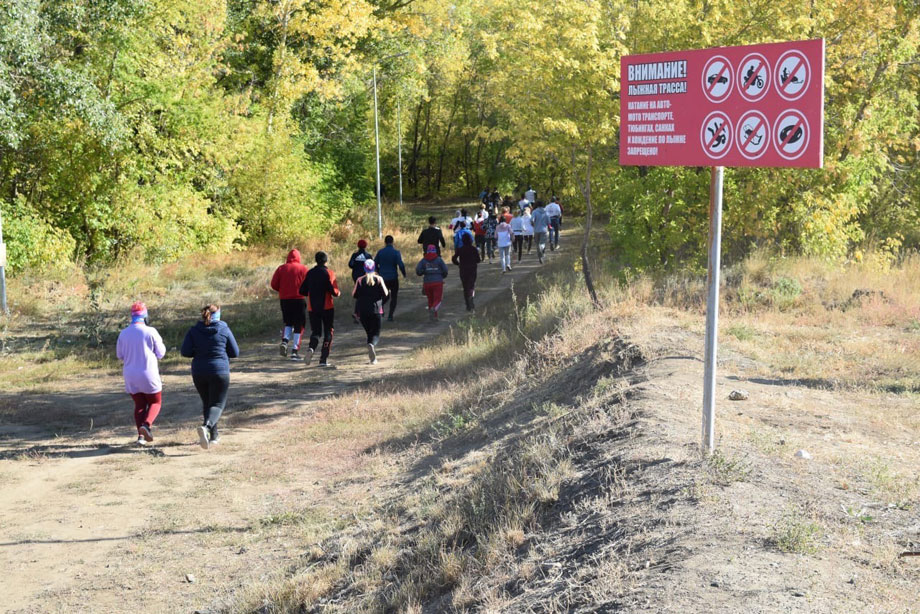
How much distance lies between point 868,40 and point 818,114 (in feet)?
41.2

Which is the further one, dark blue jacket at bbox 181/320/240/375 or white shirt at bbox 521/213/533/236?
white shirt at bbox 521/213/533/236

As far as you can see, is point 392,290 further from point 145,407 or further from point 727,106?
point 727,106

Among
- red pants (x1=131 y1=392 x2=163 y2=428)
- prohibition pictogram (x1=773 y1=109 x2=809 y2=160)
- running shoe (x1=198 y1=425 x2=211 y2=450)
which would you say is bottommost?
running shoe (x1=198 y1=425 x2=211 y2=450)

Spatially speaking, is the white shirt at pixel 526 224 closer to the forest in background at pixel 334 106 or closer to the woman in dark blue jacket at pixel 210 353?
the forest in background at pixel 334 106

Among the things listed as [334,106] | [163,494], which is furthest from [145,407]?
[334,106]

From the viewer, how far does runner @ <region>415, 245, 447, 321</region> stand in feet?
57.8

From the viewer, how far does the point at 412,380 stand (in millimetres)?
13633

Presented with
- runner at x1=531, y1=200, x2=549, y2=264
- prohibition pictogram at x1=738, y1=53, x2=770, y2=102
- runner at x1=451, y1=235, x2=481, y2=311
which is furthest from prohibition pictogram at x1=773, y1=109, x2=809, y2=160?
runner at x1=531, y1=200, x2=549, y2=264

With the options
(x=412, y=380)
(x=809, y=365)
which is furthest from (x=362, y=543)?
(x=412, y=380)

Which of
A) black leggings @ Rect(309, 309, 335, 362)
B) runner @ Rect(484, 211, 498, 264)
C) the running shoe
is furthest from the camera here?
runner @ Rect(484, 211, 498, 264)

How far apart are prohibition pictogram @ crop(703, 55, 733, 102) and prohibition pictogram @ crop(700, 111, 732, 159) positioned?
0.39 feet

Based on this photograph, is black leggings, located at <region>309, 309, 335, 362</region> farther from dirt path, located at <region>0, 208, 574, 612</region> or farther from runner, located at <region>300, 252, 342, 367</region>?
dirt path, located at <region>0, 208, 574, 612</region>

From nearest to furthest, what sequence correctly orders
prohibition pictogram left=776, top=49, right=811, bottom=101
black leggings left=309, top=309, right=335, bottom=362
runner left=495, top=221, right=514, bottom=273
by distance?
prohibition pictogram left=776, top=49, right=811, bottom=101, black leggings left=309, top=309, right=335, bottom=362, runner left=495, top=221, right=514, bottom=273

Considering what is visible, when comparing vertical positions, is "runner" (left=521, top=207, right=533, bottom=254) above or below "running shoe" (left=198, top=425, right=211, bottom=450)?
above
